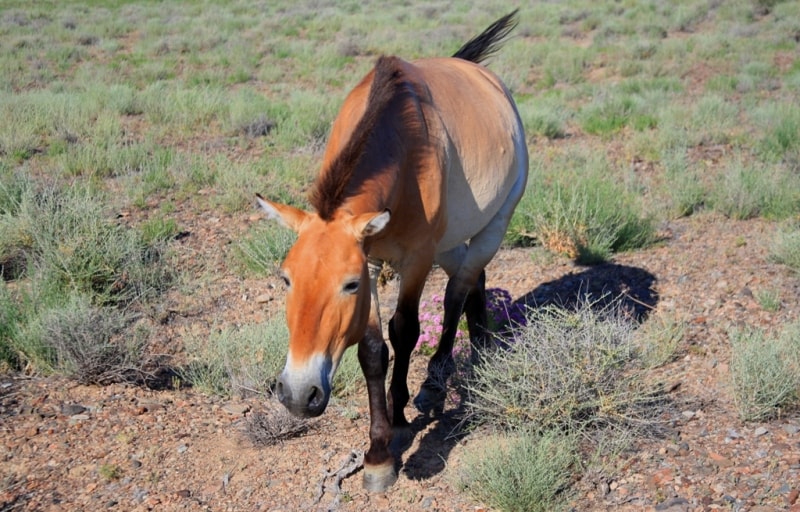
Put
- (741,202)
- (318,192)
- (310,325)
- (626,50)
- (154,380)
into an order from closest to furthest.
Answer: (310,325) < (318,192) < (154,380) < (741,202) < (626,50)

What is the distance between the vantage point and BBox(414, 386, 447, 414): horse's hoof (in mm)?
4625

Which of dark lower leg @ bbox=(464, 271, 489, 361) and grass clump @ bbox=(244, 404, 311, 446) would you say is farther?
dark lower leg @ bbox=(464, 271, 489, 361)

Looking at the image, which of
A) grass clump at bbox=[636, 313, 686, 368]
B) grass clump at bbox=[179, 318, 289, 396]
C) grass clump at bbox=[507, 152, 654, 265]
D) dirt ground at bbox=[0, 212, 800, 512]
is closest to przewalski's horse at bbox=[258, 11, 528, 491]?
dirt ground at bbox=[0, 212, 800, 512]

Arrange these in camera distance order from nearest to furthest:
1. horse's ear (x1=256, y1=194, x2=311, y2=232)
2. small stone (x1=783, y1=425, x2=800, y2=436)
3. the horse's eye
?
the horse's eye
horse's ear (x1=256, y1=194, x2=311, y2=232)
small stone (x1=783, y1=425, x2=800, y2=436)

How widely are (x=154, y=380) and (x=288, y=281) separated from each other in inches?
88.0

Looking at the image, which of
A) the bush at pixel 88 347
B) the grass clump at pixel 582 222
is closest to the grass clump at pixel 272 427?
the bush at pixel 88 347

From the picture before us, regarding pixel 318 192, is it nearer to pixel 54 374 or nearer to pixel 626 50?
pixel 54 374

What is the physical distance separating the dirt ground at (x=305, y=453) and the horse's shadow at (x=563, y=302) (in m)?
0.02

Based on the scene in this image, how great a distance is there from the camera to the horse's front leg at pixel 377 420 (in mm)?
3799

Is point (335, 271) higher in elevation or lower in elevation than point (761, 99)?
higher

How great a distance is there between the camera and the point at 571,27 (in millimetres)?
22219

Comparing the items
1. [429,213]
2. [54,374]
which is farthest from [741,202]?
[54,374]

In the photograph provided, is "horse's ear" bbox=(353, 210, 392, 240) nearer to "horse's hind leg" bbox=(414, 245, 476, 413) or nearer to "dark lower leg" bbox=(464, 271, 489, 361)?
"horse's hind leg" bbox=(414, 245, 476, 413)

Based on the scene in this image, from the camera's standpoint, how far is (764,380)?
4160 millimetres
